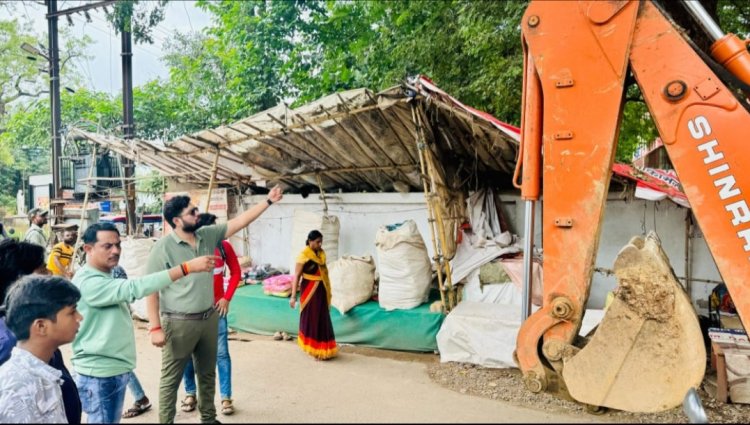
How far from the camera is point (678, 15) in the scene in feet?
10.2

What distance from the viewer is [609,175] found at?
243cm

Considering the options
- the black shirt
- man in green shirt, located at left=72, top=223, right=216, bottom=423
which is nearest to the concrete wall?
man in green shirt, located at left=72, top=223, right=216, bottom=423

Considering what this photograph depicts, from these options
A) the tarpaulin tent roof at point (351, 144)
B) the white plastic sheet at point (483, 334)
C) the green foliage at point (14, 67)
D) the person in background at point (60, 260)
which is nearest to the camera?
the white plastic sheet at point (483, 334)

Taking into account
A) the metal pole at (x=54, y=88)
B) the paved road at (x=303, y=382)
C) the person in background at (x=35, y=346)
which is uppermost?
the metal pole at (x=54, y=88)

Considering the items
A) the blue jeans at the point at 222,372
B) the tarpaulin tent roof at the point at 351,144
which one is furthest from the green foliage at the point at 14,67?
the blue jeans at the point at 222,372

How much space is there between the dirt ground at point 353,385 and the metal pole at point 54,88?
20.1ft

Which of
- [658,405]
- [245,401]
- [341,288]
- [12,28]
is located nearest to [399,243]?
[341,288]

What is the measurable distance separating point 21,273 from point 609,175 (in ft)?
10.5

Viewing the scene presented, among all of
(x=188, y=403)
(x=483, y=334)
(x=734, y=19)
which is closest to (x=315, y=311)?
(x=188, y=403)

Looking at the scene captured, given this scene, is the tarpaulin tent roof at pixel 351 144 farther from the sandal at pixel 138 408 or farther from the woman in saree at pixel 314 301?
the sandal at pixel 138 408

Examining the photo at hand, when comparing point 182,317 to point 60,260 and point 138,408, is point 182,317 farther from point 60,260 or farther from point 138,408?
point 60,260

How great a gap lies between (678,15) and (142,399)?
17.0ft

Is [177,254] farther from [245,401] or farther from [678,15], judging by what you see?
[678,15]

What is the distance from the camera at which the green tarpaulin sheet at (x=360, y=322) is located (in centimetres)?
584
